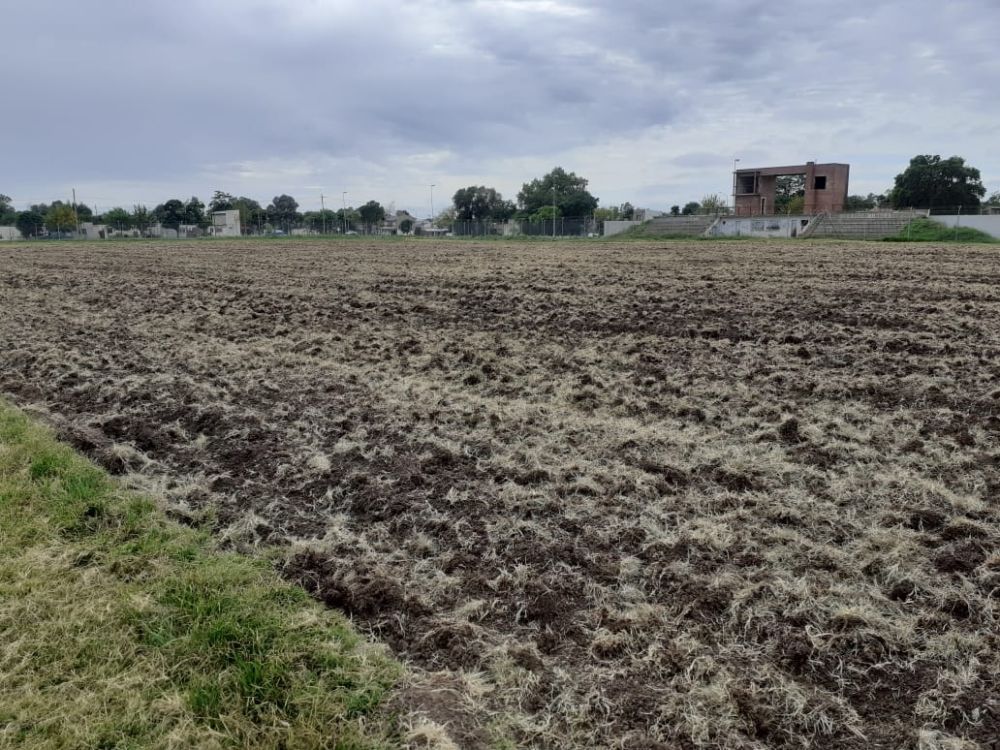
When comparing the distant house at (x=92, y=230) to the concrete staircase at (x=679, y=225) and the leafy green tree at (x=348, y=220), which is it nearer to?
the leafy green tree at (x=348, y=220)

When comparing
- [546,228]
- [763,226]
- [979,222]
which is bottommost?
[979,222]

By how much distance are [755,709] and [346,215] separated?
112m

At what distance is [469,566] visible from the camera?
3.56 meters

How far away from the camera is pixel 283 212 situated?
133 meters

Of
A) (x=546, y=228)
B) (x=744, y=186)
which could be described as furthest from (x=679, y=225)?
(x=744, y=186)

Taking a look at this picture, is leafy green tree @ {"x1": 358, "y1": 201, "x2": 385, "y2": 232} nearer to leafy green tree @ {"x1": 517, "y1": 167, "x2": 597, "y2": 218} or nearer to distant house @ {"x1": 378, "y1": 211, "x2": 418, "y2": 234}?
distant house @ {"x1": 378, "y1": 211, "x2": 418, "y2": 234}

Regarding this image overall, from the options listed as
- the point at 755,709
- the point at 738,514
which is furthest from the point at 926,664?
the point at 738,514

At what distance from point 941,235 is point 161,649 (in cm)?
4647

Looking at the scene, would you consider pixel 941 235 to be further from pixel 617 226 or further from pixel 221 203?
pixel 221 203

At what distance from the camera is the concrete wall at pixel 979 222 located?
40906 millimetres

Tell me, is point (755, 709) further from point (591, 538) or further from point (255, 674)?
point (255, 674)

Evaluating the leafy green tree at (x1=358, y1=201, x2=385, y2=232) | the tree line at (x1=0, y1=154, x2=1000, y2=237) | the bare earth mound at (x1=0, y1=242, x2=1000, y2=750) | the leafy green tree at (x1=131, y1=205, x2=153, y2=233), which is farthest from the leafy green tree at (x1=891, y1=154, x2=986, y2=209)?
the leafy green tree at (x1=131, y1=205, x2=153, y2=233)

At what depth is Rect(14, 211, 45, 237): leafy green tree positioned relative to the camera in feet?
340

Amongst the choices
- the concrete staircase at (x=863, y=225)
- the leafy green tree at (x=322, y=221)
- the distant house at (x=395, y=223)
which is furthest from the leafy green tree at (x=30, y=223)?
the concrete staircase at (x=863, y=225)
